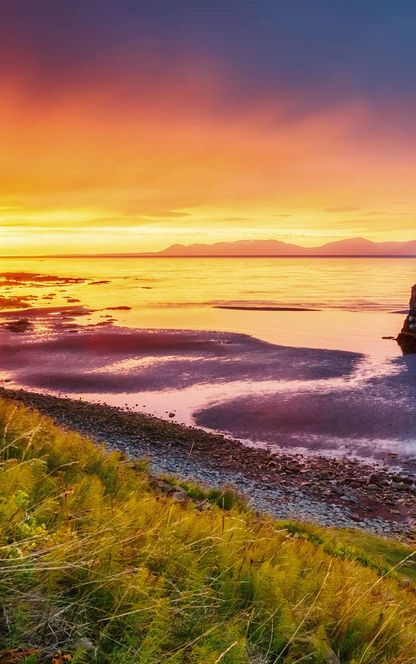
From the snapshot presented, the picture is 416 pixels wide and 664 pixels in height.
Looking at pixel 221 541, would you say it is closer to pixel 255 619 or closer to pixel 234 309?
pixel 255 619

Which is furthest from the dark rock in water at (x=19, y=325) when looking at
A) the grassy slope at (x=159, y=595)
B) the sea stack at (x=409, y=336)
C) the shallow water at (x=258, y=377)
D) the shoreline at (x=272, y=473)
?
the grassy slope at (x=159, y=595)

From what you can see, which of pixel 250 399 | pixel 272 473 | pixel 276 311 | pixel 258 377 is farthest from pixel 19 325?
pixel 272 473

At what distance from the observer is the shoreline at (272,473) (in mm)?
18719

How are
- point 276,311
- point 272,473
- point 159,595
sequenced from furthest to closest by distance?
point 276,311
point 272,473
point 159,595

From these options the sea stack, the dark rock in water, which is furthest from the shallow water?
the dark rock in water

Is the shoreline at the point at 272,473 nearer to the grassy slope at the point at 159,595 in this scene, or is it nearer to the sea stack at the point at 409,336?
the grassy slope at the point at 159,595

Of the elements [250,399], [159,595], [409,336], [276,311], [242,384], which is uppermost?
[159,595]

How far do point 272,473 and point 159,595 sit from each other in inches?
765

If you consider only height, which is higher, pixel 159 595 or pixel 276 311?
pixel 159 595

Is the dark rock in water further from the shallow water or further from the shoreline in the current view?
the shoreline

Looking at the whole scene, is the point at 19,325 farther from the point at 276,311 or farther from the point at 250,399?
the point at 250,399

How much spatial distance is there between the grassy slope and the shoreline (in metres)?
12.1

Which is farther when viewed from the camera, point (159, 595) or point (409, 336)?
point (409, 336)

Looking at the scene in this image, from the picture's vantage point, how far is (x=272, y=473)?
2259 cm
